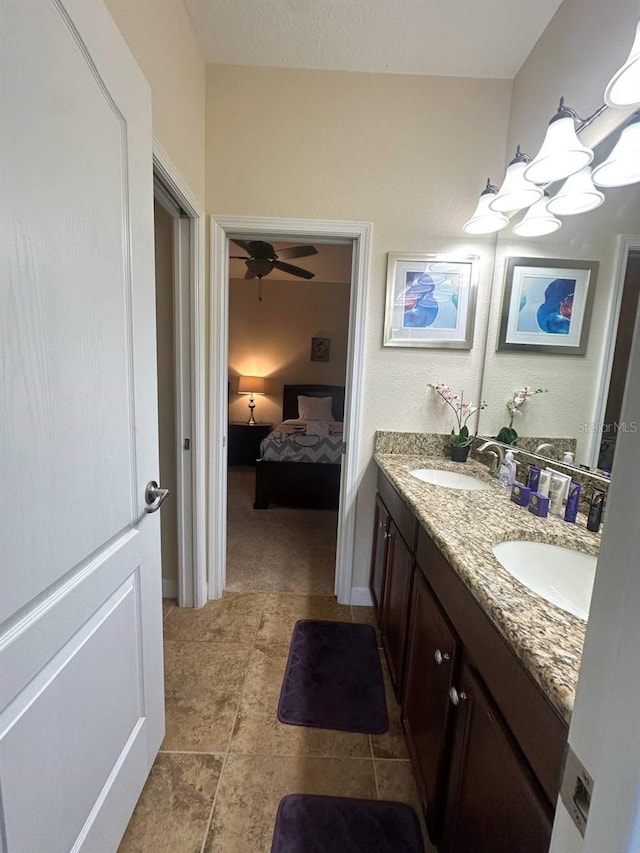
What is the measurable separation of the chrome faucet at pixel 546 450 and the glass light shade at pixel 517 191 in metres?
1.01

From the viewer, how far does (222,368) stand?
1.96m

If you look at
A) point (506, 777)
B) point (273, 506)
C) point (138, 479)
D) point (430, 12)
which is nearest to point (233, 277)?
point (273, 506)

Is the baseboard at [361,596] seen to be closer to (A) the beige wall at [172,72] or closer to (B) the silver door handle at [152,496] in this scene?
(B) the silver door handle at [152,496]

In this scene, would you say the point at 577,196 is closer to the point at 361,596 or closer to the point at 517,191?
the point at 517,191

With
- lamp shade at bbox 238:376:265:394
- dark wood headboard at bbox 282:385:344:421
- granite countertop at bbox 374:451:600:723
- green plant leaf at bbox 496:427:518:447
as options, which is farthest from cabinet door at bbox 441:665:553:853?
lamp shade at bbox 238:376:265:394

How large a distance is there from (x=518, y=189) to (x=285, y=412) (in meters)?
4.36

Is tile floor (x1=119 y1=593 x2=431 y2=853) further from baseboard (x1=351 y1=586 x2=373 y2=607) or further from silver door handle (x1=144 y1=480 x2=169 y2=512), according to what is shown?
silver door handle (x1=144 y1=480 x2=169 y2=512)

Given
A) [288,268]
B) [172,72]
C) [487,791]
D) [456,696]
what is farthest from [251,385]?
[487,791]

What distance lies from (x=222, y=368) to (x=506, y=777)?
184 cm

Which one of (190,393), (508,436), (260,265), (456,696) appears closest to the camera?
(456,696)

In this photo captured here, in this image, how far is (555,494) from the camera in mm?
1244

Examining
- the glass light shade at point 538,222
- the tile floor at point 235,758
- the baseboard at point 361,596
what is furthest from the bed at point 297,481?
the glass light shade at point 538,222

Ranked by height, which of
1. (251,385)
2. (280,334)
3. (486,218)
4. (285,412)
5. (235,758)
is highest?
(486,218)

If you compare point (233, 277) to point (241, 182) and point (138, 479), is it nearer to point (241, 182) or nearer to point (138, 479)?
point (241, 182)
